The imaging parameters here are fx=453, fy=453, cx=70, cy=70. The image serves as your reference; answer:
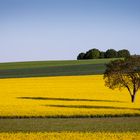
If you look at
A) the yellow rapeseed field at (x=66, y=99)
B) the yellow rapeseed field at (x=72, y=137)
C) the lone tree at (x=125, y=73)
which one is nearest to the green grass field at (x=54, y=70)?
the yellow rapeseed field at (x=66, y=99)

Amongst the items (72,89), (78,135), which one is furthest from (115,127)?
(72,89)

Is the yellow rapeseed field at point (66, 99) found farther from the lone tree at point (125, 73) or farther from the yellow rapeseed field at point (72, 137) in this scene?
the yellow rapeseed field at point (72, 137)

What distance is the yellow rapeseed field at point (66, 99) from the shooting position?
39594 millimetres

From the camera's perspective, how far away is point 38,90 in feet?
223

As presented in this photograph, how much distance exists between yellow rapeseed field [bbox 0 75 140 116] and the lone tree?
6.08 feet

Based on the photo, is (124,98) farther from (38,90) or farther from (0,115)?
(0,115)

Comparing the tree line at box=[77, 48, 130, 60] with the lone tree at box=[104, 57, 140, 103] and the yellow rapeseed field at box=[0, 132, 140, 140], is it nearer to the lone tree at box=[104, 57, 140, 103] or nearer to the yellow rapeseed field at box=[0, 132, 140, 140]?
the lone tree at box=[104, 57, 140, 103]

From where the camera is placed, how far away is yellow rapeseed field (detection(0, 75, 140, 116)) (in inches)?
1559

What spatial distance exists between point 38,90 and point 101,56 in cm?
10166

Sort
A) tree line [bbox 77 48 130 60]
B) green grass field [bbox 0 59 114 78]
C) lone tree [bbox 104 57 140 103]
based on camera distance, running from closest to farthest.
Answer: lone tree [bbox 104 57 140 103] < green grass field [bbox 0 59 114 78] < tree line [bbox 77 48 130 60]

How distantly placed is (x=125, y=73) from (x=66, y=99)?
9194 millimetres

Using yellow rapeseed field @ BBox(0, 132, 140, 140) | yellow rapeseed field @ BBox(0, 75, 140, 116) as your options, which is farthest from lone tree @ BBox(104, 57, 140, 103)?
yellow rapeseed field @ BBox(0, 132, 140, 140)

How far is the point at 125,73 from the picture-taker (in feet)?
192

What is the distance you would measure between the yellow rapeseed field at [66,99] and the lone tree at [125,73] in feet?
6.08
